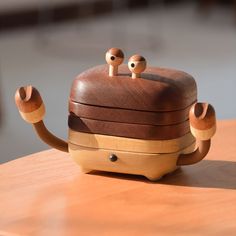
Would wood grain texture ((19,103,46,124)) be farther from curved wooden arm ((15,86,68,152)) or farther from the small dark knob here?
the small dark knob

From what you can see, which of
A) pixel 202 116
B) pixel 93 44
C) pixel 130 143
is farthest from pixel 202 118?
pixel 93 44

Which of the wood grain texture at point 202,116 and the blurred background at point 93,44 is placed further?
the blurred background at point 93,44

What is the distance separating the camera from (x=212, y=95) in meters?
3.11

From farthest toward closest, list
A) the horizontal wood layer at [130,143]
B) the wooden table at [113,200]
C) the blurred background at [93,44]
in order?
the blurred background at [93,44]
the horizontal wood layer at [130,143]
the wooden table at [113,200]

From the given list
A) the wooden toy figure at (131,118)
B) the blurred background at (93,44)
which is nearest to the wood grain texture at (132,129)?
the wooden toy figure at (131,118)

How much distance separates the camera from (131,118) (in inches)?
33.8

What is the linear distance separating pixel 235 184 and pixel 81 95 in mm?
241

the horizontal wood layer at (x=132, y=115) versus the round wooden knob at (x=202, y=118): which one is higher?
the round wooden knob at (x=202, y=118)

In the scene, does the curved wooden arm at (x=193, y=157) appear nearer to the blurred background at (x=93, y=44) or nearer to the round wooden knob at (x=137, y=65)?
the round wooden knob at (x=137, y=65)

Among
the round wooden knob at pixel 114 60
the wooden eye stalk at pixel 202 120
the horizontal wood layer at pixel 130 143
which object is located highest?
the round wooden knob at pixel 114 60

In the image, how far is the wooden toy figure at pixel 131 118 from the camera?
851mm

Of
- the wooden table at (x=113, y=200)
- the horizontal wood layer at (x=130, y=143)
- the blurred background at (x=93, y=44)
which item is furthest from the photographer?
the blurred background at (x=93, y=44)

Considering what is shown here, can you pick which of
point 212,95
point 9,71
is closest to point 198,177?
point 212,95

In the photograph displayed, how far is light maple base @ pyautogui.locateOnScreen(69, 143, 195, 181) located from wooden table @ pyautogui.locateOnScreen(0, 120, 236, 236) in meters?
0.02
